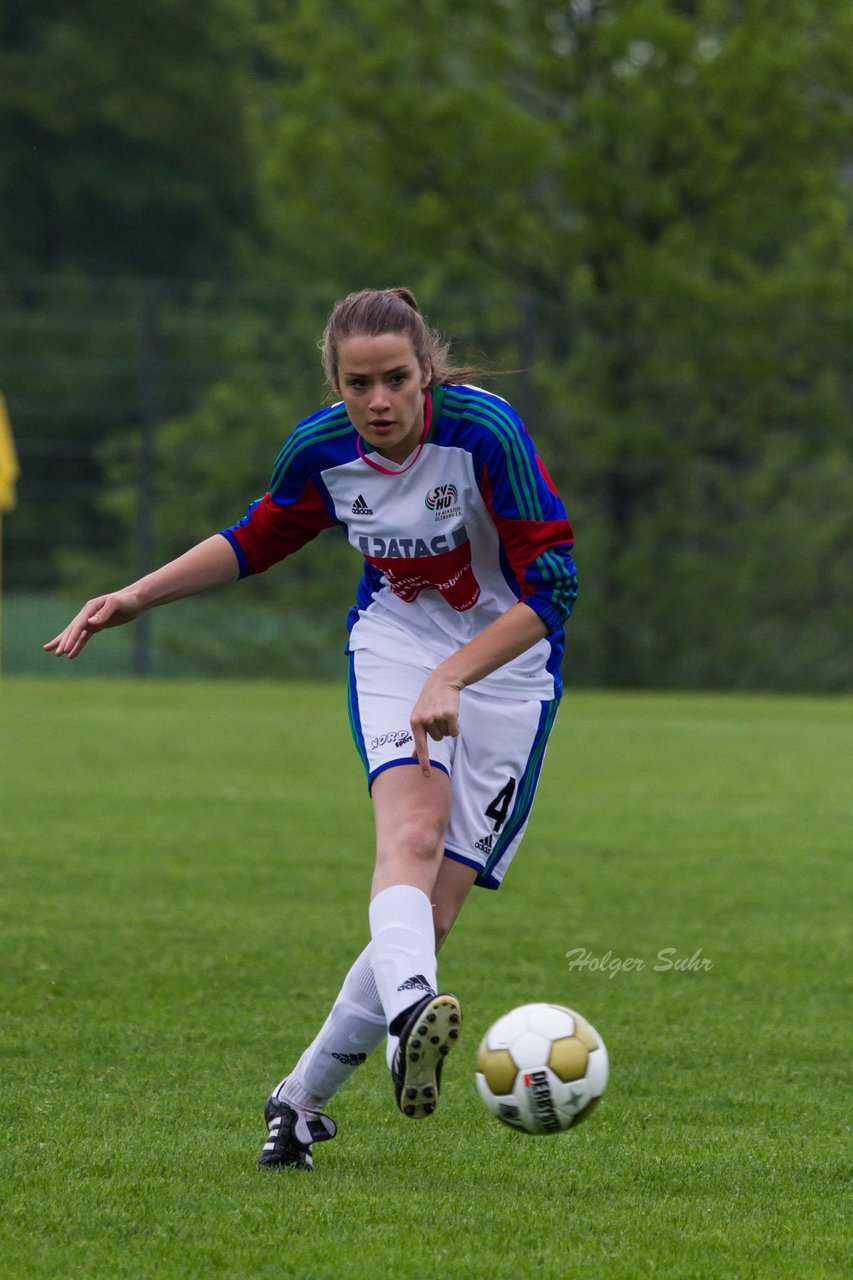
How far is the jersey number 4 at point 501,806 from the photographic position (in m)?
3.95

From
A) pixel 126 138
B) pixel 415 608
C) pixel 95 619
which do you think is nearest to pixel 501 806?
pixel 415 608

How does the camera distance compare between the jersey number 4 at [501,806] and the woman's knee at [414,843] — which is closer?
the woman's knee at [414,843]

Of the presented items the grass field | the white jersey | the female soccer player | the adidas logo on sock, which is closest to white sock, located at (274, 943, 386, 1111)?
the female soccer player

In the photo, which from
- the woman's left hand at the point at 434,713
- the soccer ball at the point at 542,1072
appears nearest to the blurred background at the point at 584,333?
the woman's left hand at the point at 434,713

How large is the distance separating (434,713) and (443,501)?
556mm

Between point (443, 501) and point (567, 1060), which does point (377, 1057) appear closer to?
point (567, 1060)

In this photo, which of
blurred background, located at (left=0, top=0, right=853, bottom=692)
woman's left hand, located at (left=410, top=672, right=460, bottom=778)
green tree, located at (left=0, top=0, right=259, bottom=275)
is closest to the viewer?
woman's left hand, located at (left=410, top=672, right=460, bottom=778)

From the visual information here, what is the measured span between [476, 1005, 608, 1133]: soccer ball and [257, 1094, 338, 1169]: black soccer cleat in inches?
20.1

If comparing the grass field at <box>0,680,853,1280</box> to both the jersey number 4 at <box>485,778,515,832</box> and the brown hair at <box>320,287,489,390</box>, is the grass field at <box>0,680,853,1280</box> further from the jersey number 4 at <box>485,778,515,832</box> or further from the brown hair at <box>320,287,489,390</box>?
the brown hair at <box>320,287,489,390</box>

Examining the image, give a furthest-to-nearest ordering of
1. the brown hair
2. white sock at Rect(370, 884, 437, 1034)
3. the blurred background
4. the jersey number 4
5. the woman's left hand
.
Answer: the blurred background < the jersey number 4 < the brown hair < the woman's left hand < white sock at Rect(370, 884, 437, 1034)

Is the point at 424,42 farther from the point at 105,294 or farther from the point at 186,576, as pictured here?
the point at 186,576

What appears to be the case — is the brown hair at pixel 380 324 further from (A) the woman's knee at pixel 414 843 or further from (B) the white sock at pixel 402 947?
(B) the white sock at pixel 402 947

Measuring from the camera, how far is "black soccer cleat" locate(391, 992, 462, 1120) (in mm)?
3283

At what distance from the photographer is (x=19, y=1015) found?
5199 millimetres
